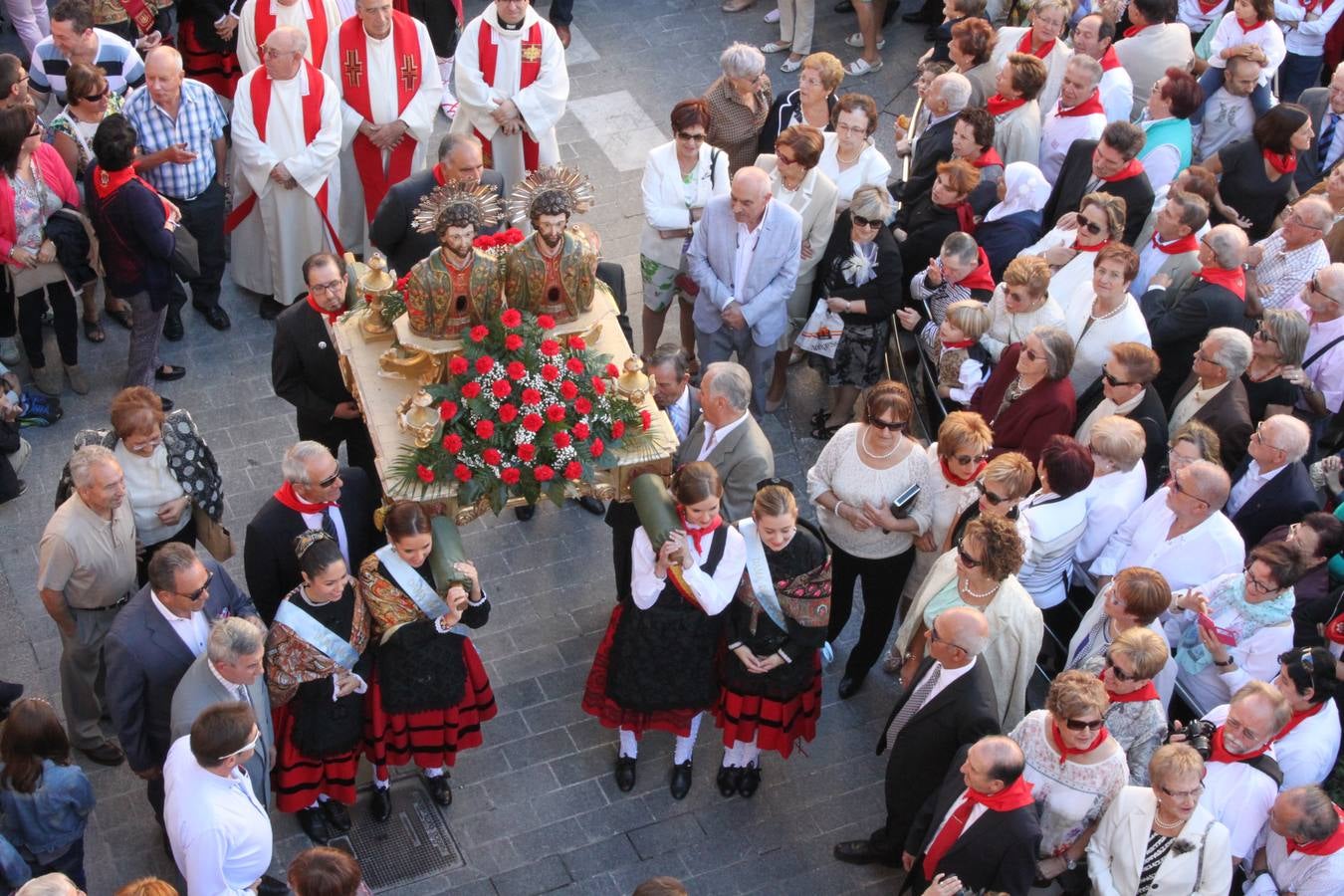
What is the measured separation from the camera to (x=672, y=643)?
6914mm

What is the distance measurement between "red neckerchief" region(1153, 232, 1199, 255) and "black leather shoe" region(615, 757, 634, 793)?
425cm

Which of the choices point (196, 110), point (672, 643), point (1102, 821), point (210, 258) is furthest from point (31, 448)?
point (1102, 821)

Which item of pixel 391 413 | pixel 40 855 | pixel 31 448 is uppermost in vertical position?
pixel 391 413

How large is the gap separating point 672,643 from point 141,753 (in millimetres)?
2317

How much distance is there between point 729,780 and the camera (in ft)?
24.2

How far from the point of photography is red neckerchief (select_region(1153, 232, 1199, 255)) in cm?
866

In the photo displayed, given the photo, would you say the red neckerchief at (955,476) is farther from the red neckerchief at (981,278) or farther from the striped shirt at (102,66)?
the striped shirt at (102,66)

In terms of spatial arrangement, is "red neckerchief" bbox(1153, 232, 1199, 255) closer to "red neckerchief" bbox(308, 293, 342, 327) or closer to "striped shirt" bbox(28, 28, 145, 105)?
"red neckerchief" bbox(308, 293, 342, 327)

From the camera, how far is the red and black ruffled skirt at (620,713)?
7180mm

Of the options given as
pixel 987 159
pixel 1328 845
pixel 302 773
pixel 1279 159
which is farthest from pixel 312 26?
pixel 1328 845

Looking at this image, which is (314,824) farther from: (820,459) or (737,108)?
(737,108)

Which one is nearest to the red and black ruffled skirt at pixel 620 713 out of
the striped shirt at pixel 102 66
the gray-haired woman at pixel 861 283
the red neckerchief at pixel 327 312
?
the red neckerchief at pixel 327 312

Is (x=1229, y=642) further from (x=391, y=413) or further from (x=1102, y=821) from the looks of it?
(x=391, y=413)

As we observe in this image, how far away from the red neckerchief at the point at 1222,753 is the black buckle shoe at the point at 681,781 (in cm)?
244
